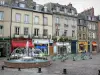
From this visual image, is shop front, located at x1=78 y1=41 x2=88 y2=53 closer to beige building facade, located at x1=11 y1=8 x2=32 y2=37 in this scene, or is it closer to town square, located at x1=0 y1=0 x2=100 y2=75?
town square, located at x1=0 y1=0 x2=100 y2=75

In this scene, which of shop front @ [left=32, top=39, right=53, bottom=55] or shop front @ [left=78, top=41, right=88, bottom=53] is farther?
shop front @ [left=78, top=41, right=88, bottom=53]

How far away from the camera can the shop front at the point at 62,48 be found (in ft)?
135

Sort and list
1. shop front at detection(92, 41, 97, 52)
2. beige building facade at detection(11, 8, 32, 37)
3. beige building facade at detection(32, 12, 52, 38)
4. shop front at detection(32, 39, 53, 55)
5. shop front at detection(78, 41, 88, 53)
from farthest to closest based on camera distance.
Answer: shop front at detection(92, 41, 97, 52)
shop front at detection(78, 41, 88, 53)
beige building facade at detection(32, 12, 52, 38)
shop front at detection(32, 39, 53, 55)
beige building facade at detection(11, 8, 32, 37)

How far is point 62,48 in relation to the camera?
42562mm

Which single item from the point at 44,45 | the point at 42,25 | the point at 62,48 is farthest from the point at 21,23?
the point at 62,48

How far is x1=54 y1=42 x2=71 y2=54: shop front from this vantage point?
41094 mm

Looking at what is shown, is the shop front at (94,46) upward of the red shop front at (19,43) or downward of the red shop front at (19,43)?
downward

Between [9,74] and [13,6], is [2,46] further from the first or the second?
[9,74]

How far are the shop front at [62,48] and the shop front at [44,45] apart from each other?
160cm

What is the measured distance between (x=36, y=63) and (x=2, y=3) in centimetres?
1893

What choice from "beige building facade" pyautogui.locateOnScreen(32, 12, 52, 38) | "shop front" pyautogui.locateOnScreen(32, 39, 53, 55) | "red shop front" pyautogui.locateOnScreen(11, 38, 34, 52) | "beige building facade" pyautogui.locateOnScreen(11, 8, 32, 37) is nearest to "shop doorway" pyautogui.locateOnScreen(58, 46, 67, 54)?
"shop front" pyautogui.locateOnScreen(32, 39, 53, 55)

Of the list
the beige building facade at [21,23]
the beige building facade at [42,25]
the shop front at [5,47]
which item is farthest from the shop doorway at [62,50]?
the shop front at [5,47]

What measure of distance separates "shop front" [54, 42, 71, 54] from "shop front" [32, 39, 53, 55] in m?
1.60

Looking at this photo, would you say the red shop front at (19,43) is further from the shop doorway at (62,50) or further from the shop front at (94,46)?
the shop front at (94,46)
